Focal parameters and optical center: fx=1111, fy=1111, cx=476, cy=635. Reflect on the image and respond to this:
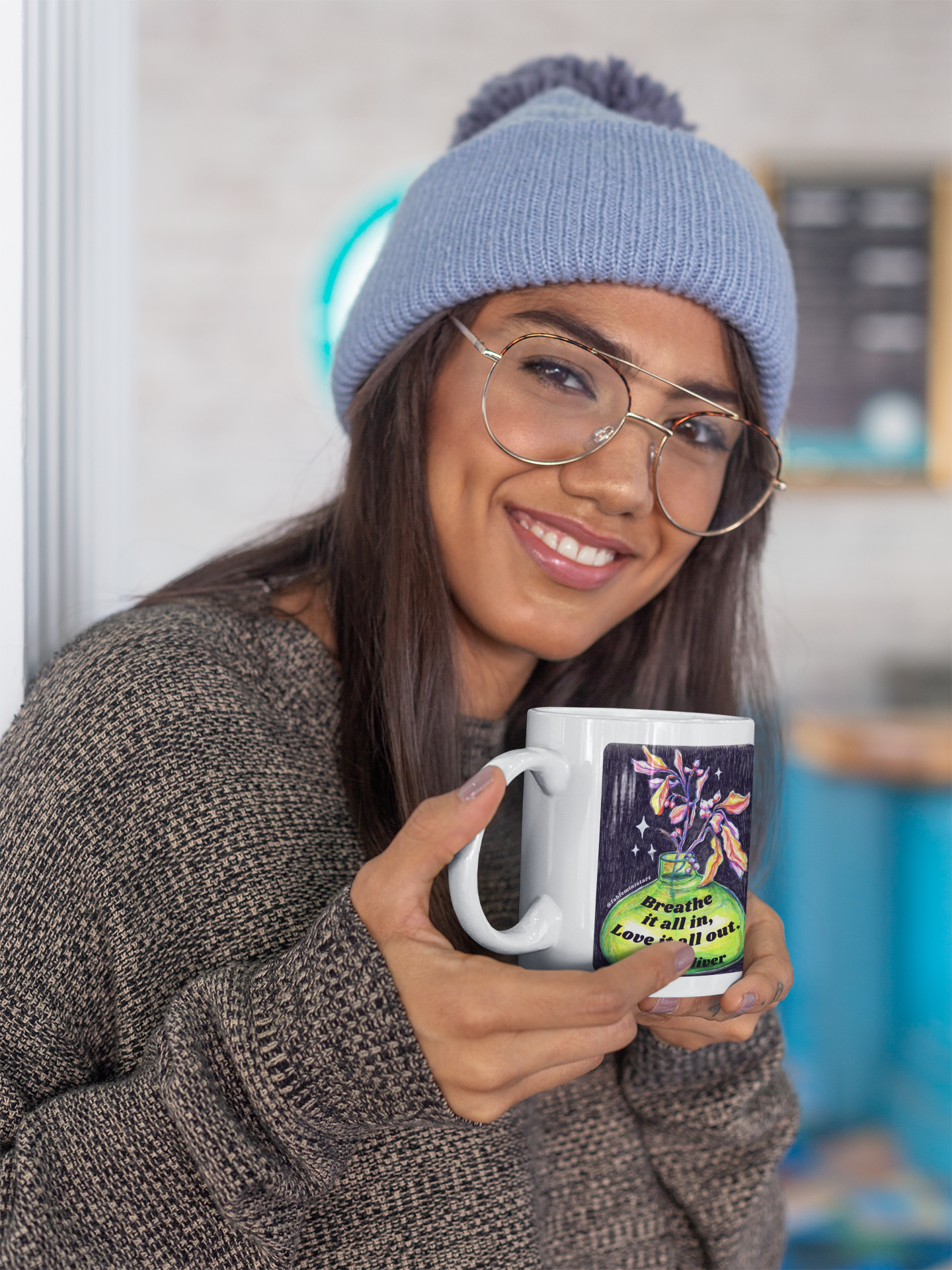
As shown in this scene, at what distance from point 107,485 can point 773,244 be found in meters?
0.61

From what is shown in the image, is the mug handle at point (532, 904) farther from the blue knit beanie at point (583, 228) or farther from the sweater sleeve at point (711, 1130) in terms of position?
the blue knit beanie at point (583, 228)

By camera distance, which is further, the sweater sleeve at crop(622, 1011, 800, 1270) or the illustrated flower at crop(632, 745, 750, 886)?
the sweater sleeve at crop(622, 1011, 800, 1270)

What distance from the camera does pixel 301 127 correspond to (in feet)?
8.95

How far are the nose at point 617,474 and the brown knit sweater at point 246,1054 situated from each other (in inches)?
9.4

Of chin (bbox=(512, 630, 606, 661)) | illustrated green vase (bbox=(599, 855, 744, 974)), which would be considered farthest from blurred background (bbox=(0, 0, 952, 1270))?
illustrated green vase (bbox=(599, 855, 744, 974))

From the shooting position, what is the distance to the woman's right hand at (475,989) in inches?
19.1

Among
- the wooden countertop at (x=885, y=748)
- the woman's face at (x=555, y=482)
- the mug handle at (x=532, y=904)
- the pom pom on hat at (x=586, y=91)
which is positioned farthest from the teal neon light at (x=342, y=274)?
the mug handle at (x=532, y=904)

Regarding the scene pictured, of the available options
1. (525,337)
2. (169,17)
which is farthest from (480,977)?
(169,17)

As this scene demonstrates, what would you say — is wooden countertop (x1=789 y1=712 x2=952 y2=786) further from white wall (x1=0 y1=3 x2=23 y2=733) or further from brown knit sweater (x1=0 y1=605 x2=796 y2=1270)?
white wall (x1=0 y1=3 x2=23 y2=733)

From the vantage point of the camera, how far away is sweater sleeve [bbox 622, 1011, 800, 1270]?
846mm

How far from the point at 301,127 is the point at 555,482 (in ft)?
7.35

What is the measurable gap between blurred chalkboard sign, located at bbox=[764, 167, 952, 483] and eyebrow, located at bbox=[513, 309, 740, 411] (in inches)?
80.3

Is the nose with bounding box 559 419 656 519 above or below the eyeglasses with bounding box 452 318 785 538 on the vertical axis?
below

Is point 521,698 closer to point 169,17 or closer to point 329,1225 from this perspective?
point 329,1225
